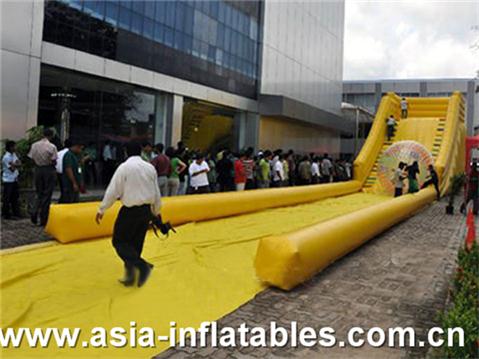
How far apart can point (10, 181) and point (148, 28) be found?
8.38 meters

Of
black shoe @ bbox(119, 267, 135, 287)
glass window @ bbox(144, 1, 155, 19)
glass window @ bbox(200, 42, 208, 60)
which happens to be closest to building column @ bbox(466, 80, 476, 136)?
glass window @ bbox(200, 42, 208, 60)

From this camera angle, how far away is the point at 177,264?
5.56 m

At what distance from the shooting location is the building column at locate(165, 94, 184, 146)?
1532cm

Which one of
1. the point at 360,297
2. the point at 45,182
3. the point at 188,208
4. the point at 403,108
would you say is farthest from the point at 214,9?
the point at 360,297

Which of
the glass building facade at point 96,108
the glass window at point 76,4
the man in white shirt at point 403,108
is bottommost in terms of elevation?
the glass building facade at point 96,108

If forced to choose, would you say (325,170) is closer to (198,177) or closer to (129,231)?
(198,177)

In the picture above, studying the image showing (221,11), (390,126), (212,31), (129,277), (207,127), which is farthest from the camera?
(221,11)

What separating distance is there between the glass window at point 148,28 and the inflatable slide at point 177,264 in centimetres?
731

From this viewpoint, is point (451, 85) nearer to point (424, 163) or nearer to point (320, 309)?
point (424, 163)

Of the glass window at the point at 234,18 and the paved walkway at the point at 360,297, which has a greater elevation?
the glass window at the point at 234,18

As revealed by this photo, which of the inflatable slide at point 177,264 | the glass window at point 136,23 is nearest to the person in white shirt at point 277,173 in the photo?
the inflatable slide at point 177,264

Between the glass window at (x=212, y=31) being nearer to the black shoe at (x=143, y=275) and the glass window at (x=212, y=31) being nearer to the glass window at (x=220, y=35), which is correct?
the glass window at (x=220, y=35)

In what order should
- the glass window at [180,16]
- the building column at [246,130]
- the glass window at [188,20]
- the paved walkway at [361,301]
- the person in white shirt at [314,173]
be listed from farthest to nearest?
the building column at [246,130], the person in white shirt at [314,173], the glass window at [188,20], the glass window at [180,16], the paved walkway at [361,301]

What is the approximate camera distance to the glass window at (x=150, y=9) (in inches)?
566
